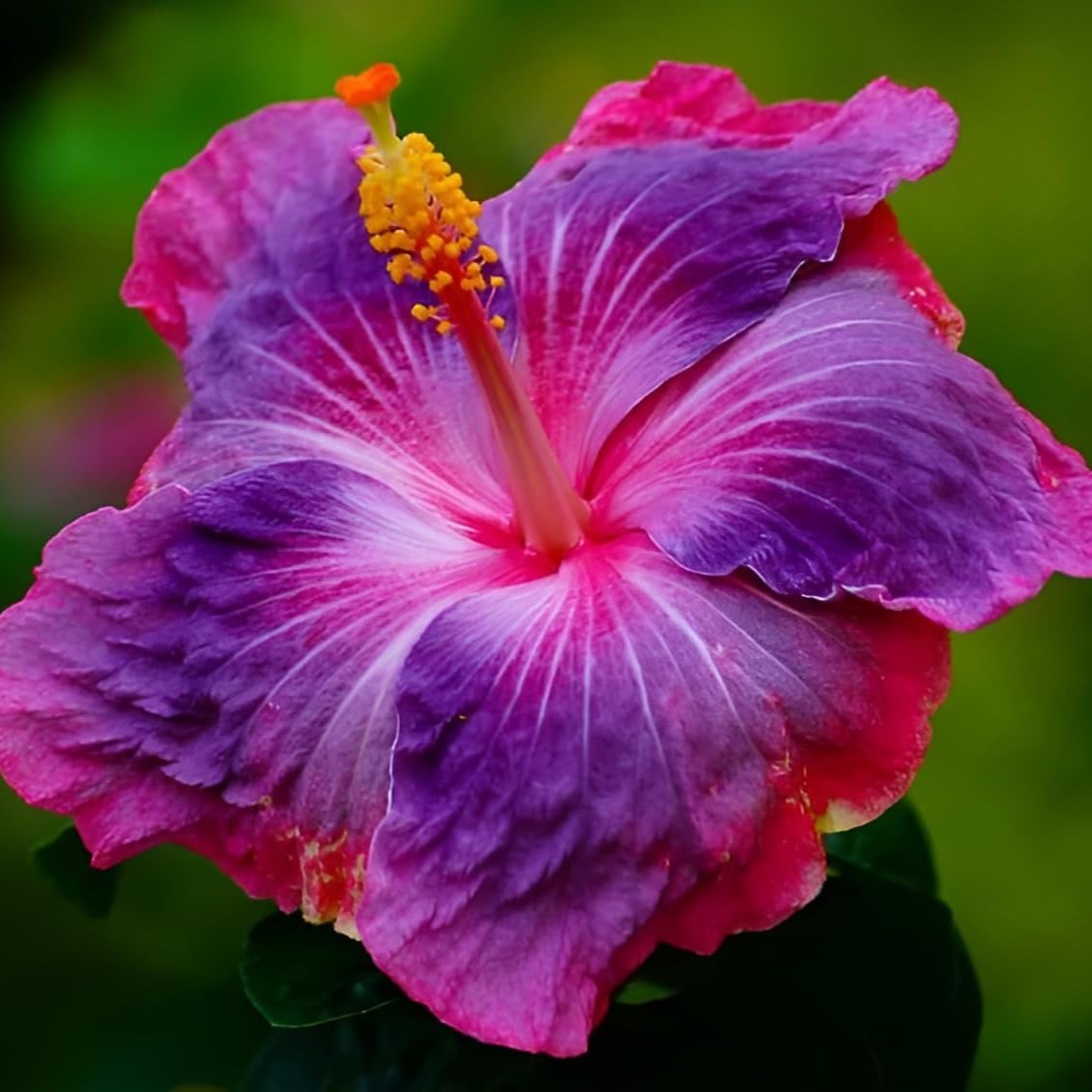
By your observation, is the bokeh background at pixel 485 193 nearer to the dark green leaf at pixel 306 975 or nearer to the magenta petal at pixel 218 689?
the dark green leaf at pixel 306 975

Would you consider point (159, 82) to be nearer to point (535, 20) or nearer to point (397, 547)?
point (535, 20)

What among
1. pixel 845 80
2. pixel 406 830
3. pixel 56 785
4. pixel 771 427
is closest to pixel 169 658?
pixel 56 785

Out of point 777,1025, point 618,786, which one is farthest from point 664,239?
point 777,1025

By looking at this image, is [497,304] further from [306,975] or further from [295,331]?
[306,975]

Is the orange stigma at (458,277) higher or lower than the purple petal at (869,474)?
higher

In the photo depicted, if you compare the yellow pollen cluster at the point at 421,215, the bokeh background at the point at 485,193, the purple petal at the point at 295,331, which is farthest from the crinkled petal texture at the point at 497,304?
the bokeh background at the point at 485,193

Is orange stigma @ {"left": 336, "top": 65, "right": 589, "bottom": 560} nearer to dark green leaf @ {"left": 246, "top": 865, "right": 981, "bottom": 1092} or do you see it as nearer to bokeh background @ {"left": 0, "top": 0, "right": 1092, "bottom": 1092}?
dark green leaf @ {"left": 246, "top": 865, "right": 981, "bottom": 1092}
